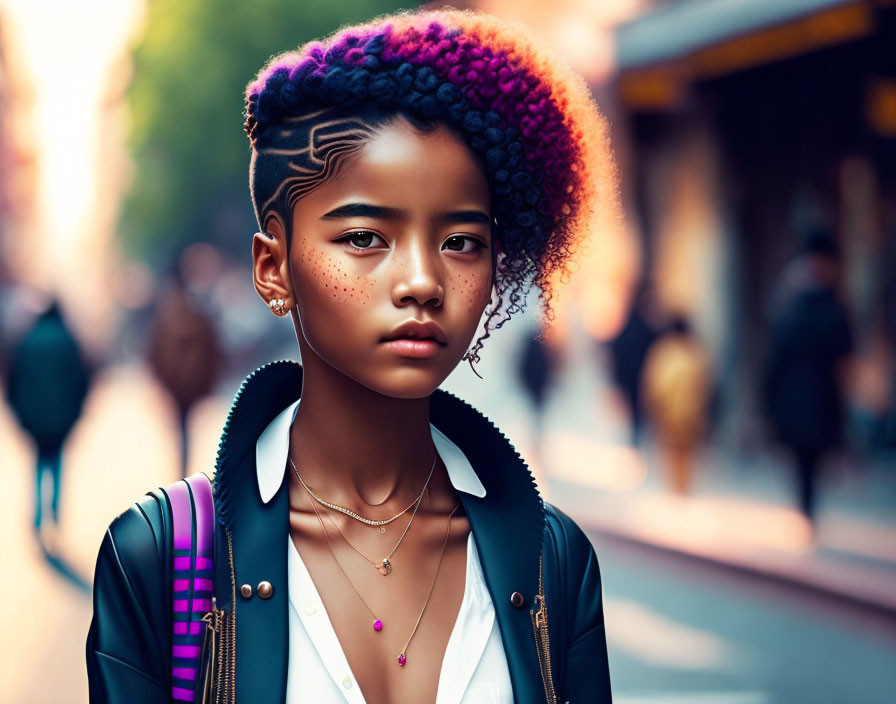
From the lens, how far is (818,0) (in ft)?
44.7

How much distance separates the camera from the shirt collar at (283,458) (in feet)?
6.84

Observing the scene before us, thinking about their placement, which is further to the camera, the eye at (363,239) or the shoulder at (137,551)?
the eye at (363,239)

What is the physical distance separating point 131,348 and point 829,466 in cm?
3511

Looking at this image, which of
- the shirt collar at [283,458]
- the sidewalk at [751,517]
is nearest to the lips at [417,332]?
the shirt collar at [283,458]

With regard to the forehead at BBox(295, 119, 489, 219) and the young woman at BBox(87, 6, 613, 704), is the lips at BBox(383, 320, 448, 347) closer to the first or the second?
the young woman at BBox(87, 6, 613, 704)

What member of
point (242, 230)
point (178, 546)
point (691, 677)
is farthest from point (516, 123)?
point (242, 230)

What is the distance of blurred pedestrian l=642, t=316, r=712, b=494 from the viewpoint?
1180 cm

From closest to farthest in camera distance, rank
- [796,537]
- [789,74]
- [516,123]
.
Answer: [516,123]
[796,537]
[789,74]

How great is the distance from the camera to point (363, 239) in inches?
78.9

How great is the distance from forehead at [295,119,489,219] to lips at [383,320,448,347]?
0.58 feet

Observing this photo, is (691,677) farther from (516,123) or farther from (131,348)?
(131,348)

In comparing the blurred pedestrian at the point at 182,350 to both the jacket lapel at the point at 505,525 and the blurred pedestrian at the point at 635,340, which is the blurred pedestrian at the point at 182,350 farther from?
the jacket lapel at the point at 505,525

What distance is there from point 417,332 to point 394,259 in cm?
12

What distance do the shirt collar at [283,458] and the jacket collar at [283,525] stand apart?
0.4 inches
